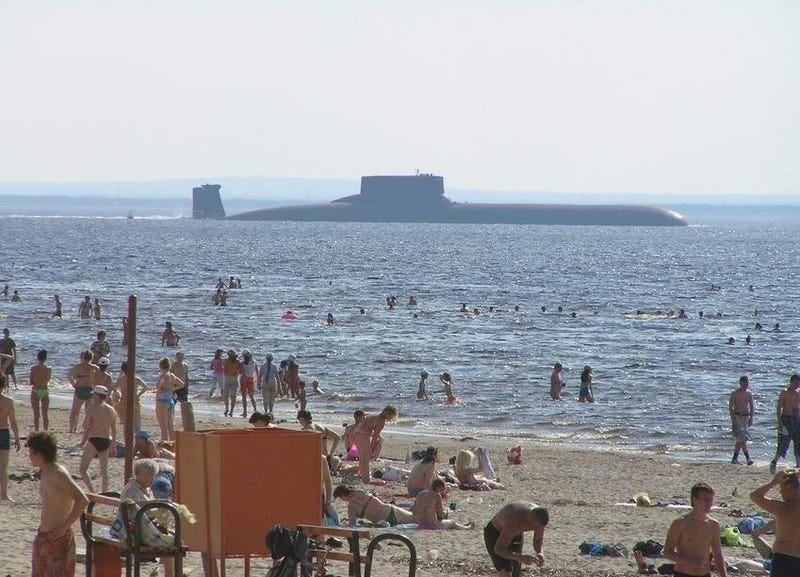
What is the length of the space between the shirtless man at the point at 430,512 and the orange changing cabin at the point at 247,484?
4518 millimetres

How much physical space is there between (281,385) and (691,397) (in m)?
9.98

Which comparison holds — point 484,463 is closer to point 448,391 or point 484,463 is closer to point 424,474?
point 424,474

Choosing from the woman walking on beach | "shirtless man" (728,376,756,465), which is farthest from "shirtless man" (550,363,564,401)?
"shirtless man" (728,376,756,465)

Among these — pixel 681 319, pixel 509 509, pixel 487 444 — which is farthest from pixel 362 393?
pixel 681 319

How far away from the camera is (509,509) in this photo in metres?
9.53

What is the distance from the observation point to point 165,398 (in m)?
17.7

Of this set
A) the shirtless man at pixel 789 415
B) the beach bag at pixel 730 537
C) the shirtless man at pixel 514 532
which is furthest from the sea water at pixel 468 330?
the shirtless man at pixel 514 532

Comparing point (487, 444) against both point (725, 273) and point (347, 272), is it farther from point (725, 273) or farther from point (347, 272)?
point (725, 273)

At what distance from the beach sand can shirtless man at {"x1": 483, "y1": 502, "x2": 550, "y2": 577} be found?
1.64 meters

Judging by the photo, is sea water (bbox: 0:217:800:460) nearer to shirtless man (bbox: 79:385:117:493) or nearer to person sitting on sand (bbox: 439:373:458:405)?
person sitting on sand (bbox: 439:373:458:405)

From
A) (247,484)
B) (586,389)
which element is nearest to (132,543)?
(247,484)

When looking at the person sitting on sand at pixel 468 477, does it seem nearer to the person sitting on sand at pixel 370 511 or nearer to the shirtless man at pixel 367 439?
the shirtless man at pixel 367 439

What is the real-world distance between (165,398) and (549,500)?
16.9 feet

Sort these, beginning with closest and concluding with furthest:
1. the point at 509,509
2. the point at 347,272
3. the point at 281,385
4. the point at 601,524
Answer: the point at 509,509, the point at 601,524, the point at 281,385, the point at 347,272
